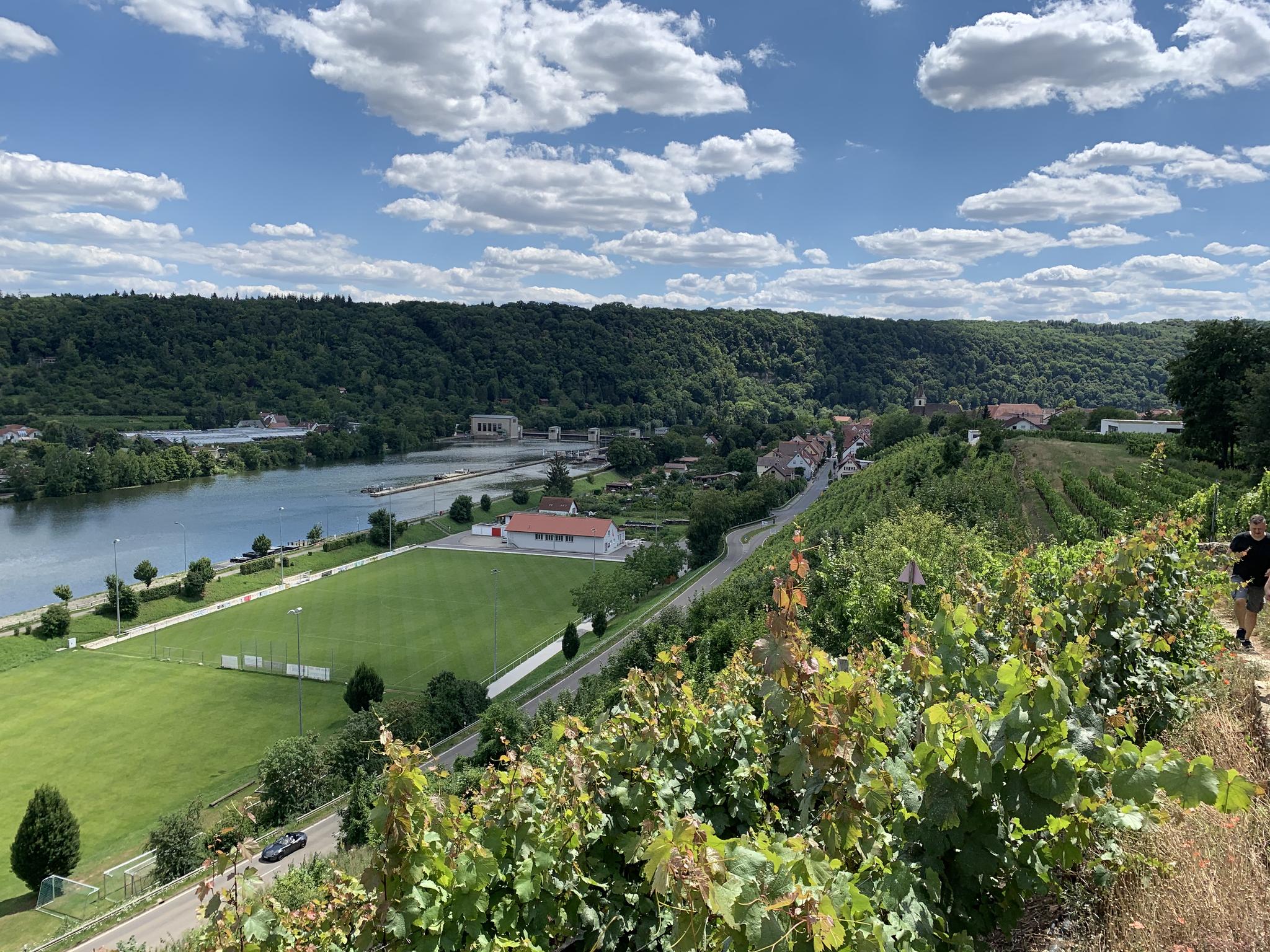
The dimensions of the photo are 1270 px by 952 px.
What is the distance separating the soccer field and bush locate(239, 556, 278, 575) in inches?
131

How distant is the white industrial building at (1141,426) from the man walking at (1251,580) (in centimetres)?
3348

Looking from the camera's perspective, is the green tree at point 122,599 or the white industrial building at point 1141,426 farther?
the white industrial building at point 1141,426

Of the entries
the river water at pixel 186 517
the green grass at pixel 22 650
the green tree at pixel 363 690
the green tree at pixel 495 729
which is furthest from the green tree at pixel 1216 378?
the river water at pixel 186 517

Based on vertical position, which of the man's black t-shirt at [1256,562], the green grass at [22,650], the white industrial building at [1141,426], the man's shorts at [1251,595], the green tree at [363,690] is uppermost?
the man's black t-shirt at [1256,562]

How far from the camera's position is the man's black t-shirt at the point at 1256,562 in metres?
5.54

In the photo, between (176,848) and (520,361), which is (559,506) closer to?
(176,848)

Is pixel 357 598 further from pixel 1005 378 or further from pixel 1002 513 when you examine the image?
pixel 1005 378

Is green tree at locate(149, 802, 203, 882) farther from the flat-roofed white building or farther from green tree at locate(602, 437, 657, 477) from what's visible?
the flat-roofed white building

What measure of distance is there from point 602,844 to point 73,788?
2090 cm

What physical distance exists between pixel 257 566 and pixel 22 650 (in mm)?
10996

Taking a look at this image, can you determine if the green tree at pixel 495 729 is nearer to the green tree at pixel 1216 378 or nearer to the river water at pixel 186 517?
the green tree at pixel 1216 378

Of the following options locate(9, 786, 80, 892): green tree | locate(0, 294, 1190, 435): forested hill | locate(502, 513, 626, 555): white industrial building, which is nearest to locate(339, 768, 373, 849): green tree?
locate(9, 786, 80, 892): green tree

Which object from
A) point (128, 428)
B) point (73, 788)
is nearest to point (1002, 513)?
point (73, 788)

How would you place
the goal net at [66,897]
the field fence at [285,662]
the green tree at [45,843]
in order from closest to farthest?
the goal net at [66,897], the green tree at [45,843], the field fence at [285,662]
